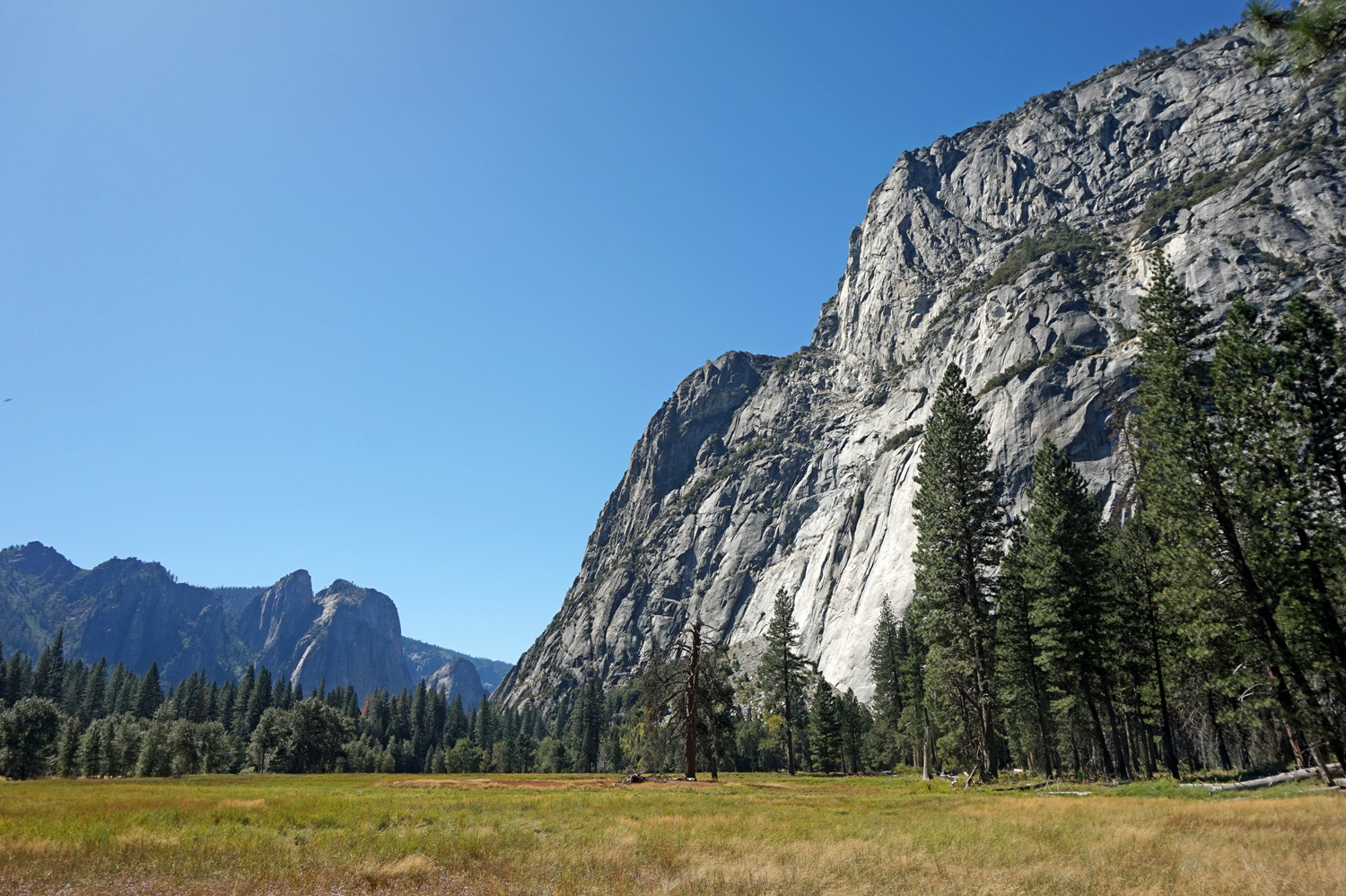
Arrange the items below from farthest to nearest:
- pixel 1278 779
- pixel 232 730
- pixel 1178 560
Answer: pixel 232 730, pixel 1178 560, pixel 1278 779

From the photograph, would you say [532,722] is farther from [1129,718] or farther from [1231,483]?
[1231,483]

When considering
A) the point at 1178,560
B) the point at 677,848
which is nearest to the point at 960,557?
the point at 1178,560

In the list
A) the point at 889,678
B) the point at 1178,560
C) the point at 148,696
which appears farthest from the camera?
the point at 148,696

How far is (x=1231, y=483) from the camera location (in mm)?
23734

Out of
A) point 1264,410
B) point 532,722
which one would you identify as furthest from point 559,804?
point 532,722

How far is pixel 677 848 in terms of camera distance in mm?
13523

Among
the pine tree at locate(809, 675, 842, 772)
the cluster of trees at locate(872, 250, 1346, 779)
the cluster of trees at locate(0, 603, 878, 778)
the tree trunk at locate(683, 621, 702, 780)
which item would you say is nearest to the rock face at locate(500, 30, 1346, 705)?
the pine tree at locate(809, 675, 842, 772)

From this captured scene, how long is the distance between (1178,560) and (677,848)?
22117mm

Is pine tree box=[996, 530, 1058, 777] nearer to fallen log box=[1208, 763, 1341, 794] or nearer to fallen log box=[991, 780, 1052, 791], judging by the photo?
fallen log box=[991, 780, 1052, 791]

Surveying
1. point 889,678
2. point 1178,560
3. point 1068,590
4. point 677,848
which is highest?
point 1178,560

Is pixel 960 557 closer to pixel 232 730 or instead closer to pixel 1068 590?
pixel 1068 590

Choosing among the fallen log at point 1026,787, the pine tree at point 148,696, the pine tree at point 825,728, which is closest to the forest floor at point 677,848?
the fallen log at point 1026,787

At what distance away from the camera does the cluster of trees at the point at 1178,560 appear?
22781mm

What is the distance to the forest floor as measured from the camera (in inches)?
408
